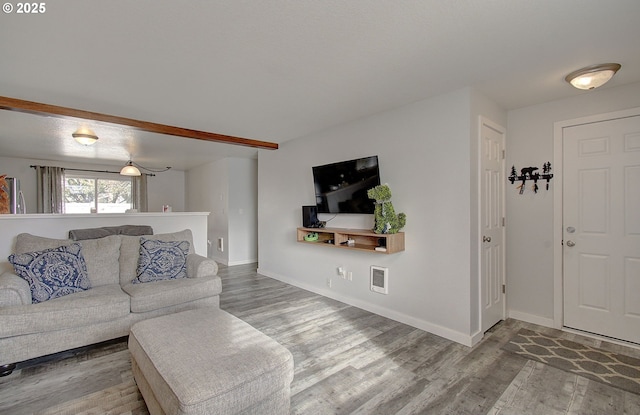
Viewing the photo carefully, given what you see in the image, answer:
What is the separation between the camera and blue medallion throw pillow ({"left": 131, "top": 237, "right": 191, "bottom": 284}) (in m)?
2.98

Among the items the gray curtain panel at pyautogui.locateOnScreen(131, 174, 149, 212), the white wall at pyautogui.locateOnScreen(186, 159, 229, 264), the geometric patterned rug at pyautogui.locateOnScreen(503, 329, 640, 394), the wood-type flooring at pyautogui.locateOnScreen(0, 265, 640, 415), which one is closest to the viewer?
the wood-type flooring at pyautogui.locateOnScreen(0, 265, 640, 415)

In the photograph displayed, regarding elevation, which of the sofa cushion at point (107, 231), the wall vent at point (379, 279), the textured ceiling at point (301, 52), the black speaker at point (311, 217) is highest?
the textured ceiling at point (301, 52)

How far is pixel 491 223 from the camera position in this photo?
2.94 meters

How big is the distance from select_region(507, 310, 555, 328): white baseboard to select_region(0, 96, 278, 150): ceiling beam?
3.98 metres

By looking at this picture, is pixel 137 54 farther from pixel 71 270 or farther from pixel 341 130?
pixel 341 130

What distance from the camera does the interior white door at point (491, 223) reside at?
2.77 meters

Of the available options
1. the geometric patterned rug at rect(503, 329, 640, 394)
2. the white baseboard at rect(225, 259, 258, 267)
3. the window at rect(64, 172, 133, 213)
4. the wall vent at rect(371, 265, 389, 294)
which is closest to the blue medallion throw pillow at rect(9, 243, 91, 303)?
the wall vent at rect(371, 265, 389, 294)

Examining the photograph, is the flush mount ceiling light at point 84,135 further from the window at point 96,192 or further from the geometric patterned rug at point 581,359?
the geometric patterned rug at point 581,359

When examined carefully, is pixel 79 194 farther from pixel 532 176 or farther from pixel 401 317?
pixel 532 176

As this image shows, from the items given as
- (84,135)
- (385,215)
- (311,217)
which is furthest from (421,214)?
(84,135)

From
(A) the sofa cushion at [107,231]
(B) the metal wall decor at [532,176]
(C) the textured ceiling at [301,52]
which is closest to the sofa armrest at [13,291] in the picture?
(A) the sofa cushion at [107,231]

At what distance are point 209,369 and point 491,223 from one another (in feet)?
9.25

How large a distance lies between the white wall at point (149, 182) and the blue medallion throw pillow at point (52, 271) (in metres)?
5.40

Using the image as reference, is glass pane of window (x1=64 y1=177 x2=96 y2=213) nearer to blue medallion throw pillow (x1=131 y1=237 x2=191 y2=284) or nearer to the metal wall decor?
blue medallion throw pillow (x1=131 y1=237 x2=191 y2=284)
